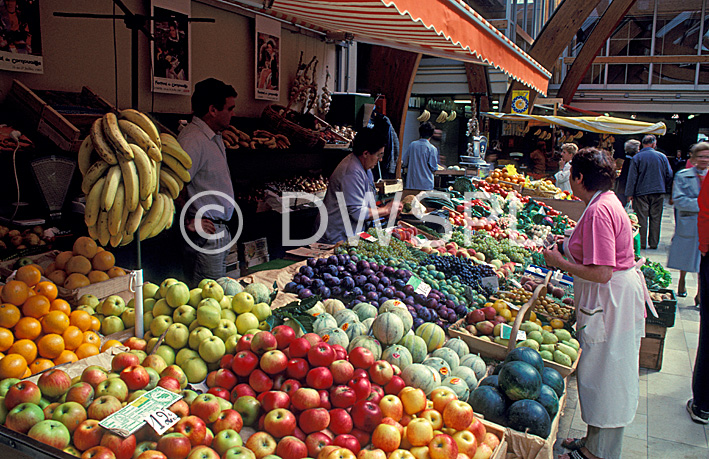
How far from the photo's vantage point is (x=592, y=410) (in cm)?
299

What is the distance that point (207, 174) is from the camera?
3.63m

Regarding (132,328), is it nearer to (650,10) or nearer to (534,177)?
(534,177)

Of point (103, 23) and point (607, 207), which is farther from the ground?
point (103, 23)

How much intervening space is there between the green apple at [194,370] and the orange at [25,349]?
57 centimetres

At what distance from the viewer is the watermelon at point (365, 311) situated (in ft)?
8.91

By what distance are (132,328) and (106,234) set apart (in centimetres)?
49

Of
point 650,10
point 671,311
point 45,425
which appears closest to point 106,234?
point 45,425

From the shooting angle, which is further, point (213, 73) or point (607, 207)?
point (213, 73)

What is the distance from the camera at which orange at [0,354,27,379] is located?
71.2 inches

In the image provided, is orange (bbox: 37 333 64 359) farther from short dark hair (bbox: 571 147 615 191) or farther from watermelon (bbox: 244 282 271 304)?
short dark hair (bbox: 571 147 615 191)

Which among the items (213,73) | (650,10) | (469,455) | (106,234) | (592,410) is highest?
(650,10)

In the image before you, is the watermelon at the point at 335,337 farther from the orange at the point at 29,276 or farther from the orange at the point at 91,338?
the orange at the point at 29,276

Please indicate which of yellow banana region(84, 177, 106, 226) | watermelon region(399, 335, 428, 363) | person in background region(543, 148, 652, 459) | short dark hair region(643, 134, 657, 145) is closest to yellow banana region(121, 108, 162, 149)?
yellow banana region(84, 177, 106, 226)

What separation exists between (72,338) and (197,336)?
0.49 m
